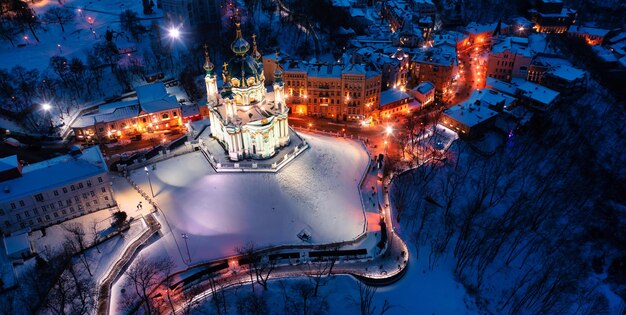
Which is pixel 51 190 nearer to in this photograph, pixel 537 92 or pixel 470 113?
pixel 470 113

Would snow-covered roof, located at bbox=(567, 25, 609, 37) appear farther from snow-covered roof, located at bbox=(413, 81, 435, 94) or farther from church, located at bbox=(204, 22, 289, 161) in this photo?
church, located at bbox=(204, 22, 289, 161)

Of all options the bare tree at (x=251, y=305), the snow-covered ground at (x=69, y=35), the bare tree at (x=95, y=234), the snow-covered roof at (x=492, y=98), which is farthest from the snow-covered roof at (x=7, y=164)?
the snow-covered roof at (x=492, y=98)

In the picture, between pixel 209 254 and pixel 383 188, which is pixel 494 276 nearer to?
pixel 383 188

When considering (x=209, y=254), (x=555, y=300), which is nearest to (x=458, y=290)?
(x=555, y=300)

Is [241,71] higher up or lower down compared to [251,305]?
higher up

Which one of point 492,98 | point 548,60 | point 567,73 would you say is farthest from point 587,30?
point 492,98

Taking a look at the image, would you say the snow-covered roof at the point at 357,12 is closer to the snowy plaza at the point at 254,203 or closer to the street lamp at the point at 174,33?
the street lamp at the point at 174,33
